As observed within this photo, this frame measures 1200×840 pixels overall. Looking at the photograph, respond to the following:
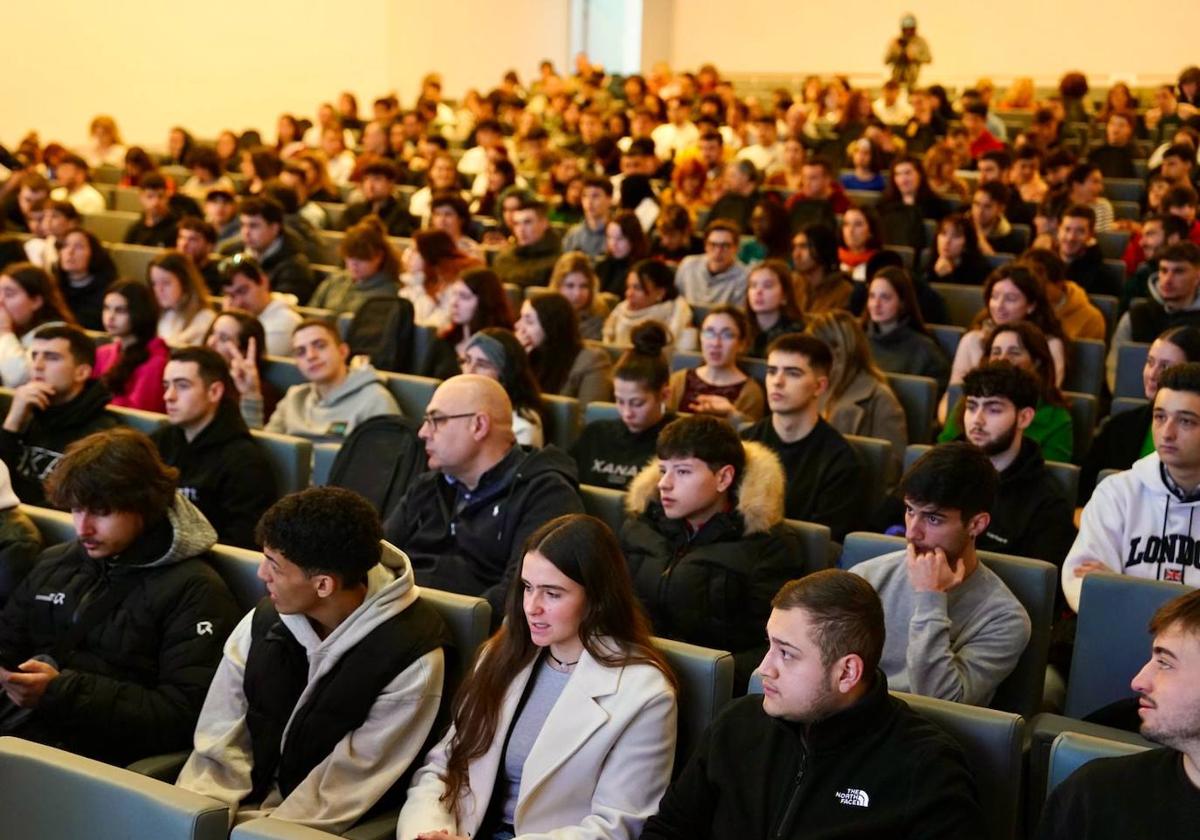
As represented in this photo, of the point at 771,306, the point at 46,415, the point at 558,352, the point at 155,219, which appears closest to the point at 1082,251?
the point at 771,306

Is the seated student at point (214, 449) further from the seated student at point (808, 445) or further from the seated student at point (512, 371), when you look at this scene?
the seated student at point (808, 445)

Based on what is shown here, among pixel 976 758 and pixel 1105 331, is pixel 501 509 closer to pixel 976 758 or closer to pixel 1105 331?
pixel 976 758

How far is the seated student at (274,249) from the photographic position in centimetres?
684

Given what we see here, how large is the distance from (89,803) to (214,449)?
2002 mm

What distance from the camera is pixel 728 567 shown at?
3023 mm

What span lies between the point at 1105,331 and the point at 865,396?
1.69 metres

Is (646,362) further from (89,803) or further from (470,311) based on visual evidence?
(89,803)

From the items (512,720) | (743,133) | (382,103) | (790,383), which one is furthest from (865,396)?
(382,103)

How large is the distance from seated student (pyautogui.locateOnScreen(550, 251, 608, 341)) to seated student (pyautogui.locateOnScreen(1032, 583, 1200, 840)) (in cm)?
407

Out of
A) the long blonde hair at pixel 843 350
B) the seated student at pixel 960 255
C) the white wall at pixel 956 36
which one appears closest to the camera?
the long blonde hair at pixel 843 350

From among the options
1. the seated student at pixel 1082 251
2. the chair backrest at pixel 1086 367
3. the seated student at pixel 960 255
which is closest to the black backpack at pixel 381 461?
the chair backrest at pixel 1086 367

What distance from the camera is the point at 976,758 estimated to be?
2205 millimetres

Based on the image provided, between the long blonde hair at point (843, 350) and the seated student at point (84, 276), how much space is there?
132 inches

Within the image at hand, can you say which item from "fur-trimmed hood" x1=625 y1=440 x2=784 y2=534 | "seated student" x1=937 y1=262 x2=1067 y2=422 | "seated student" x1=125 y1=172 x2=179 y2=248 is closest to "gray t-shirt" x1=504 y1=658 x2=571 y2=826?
"fur-trimmed hood" x1=625 y1=440 x2=784 y2=534
